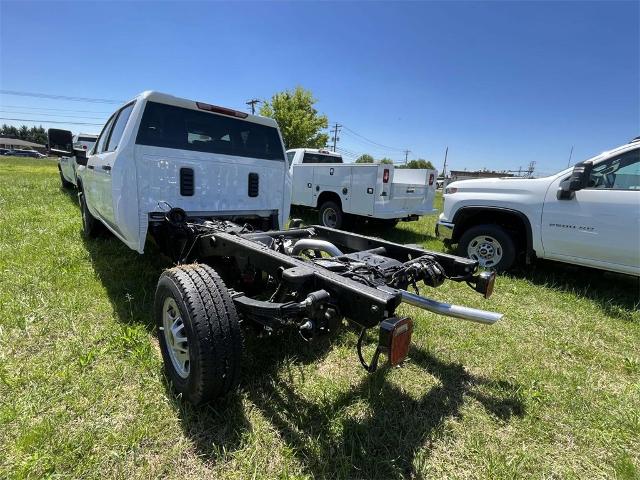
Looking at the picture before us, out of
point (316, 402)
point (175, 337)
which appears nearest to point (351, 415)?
point (316, 402)

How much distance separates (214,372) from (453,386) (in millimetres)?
1685

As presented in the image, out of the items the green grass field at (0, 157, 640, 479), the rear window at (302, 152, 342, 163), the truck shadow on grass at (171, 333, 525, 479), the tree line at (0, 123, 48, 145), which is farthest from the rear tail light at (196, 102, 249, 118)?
the tree line at (0, 123, 48, 145)

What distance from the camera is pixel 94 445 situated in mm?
1889

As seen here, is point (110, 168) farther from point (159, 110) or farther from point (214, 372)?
point (214, 372)

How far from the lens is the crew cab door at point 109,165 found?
346 centimetres

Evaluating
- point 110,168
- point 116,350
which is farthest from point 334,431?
point 110,168

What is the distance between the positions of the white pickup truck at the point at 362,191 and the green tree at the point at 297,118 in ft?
65.1

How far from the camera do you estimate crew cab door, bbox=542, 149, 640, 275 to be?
163 inches

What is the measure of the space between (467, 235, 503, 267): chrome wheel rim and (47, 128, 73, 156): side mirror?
595 cm

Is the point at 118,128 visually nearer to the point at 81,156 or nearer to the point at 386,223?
the point at 81,156

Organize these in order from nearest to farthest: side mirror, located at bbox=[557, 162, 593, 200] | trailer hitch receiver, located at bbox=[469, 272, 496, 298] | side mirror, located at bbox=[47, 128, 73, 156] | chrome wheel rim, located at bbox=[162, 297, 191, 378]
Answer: chrome wheel rim, located at bbox=[162, 297, 191, 378], trailer hitch receiver, located at bbox=[469, 272, 496, 298], side mirror, located at bbox=[557, 162, 593, 200], side mirror, located at bbox=[47, 128, 73, 156]

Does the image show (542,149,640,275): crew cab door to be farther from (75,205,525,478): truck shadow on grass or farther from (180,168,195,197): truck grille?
(180,168,195,197): truck grille

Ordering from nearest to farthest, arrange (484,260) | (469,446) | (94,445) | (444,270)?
(94,445), (469,446), (444,270), (484,260)

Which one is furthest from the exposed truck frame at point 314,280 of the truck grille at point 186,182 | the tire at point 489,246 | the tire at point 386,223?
the tire at point 386,223
